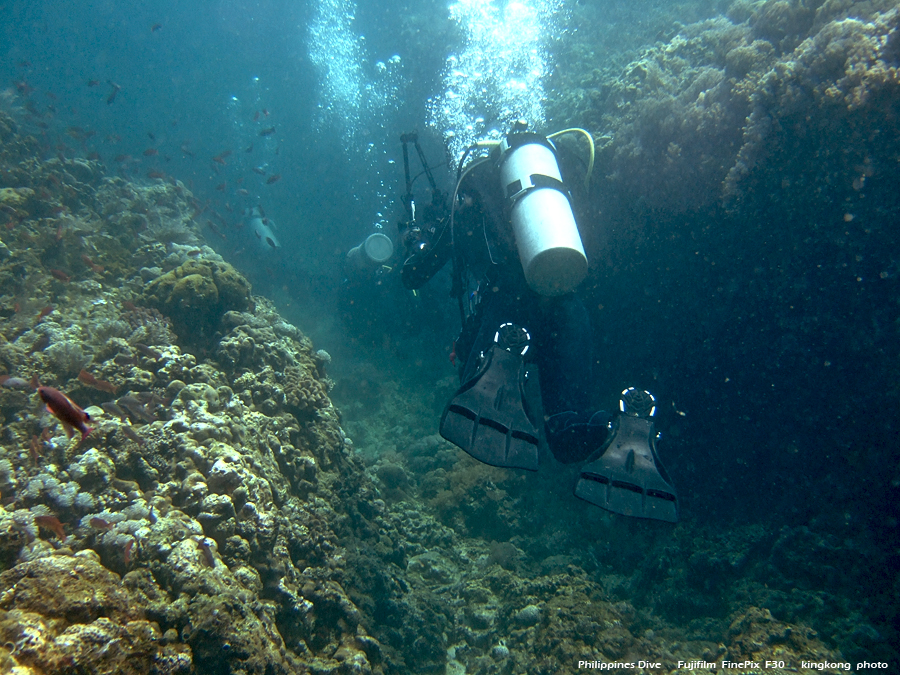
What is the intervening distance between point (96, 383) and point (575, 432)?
440 cm

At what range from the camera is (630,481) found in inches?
143

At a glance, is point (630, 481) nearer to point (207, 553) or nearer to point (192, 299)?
point (207, 553)

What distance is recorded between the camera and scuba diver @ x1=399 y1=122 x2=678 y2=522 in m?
3.70

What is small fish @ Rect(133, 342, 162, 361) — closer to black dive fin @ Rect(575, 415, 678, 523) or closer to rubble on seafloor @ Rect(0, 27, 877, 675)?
rubble on seafloor @ Rect(0, 27, 877, 675)

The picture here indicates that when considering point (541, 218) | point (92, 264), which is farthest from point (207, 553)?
point (92, 264)

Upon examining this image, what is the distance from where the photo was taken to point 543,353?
4.26 m

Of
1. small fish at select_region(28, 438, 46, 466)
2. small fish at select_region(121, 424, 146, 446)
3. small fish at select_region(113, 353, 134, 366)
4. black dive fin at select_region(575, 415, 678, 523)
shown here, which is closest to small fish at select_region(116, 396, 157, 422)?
small fish at select_region(121, 424, 146, 446)

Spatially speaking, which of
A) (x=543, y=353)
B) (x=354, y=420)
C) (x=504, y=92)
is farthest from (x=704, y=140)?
(x=504, y=92)

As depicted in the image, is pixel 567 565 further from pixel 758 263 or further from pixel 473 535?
pixel 758 263

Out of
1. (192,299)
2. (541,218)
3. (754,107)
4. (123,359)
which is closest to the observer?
(123,359)

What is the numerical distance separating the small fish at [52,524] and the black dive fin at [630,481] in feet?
12.4

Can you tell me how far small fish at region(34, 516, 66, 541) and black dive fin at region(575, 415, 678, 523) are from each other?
3769mm

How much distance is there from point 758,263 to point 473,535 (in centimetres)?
506

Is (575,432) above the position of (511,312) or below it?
below
